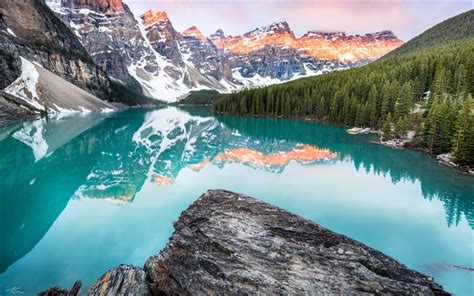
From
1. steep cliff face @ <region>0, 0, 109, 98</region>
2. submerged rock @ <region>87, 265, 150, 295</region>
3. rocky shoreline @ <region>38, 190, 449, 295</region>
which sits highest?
steep cliff face @ <region>0, 0, 109, 98</region>

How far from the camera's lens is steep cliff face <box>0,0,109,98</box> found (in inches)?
5344

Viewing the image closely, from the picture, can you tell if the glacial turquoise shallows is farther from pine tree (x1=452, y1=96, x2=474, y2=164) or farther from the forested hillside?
the forested hillside

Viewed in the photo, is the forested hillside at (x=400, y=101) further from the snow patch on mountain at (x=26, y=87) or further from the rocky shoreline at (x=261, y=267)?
the snow patch on mountain at (x=26, y=87)

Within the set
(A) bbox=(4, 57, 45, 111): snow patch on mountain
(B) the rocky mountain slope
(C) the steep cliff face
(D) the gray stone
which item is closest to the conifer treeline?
(D) the gray stone

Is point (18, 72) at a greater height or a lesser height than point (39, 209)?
greater

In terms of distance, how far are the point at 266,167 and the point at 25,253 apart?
2859cm

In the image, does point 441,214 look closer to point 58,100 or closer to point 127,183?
point 127,183

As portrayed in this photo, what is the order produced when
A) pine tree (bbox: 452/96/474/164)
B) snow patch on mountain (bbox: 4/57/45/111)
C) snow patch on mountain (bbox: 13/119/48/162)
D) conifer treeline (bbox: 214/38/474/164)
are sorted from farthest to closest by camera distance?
snow patch on mountain (bbox: 4/57/45/111) → conifer treeline (bbox: 214/38/474/164) → snow patch on mountain (bbox: 13/119/48/162) → pine tree (bbox: 452/96/474/164)

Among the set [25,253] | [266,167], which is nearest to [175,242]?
[25,253]

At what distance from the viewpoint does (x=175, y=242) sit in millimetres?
10711

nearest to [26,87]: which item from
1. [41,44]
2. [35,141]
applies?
[41,44]
